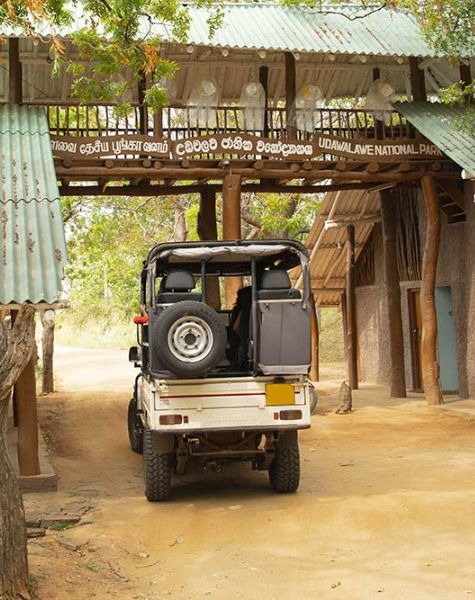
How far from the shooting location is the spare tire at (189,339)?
8.80 metres

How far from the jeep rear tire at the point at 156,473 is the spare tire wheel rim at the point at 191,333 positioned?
3.40ft

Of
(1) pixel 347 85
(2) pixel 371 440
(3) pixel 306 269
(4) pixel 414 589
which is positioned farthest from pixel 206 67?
(4) pixel 414 589

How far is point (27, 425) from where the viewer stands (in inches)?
408

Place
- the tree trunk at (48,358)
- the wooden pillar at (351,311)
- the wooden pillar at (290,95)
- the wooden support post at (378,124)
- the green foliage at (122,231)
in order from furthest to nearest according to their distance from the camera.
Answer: the green foliage at (122,231)
the tree trunk at (48,358)
the wooden pillar at (351,311)
the wooden support post at (378,124)
the wooden pillar at (290,95)

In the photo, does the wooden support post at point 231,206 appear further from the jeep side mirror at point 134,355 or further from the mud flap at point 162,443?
the mud flap at point 162,443

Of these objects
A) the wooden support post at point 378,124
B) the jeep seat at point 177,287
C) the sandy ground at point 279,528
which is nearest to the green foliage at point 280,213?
the wooden support post at point 378,124

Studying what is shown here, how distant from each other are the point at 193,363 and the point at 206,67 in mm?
10097

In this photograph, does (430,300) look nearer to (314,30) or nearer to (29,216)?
(314,30)

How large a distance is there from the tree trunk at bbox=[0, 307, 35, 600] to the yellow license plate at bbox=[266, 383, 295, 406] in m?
3.03

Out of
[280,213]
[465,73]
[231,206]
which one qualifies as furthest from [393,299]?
[280,213]

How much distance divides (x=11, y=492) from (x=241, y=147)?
1013 centimetres

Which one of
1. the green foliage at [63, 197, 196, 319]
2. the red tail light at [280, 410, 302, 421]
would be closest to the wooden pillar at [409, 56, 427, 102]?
the red tail light at [280, 410, 302, 421]

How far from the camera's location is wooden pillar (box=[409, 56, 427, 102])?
683 inches

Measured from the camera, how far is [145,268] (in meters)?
10.4
